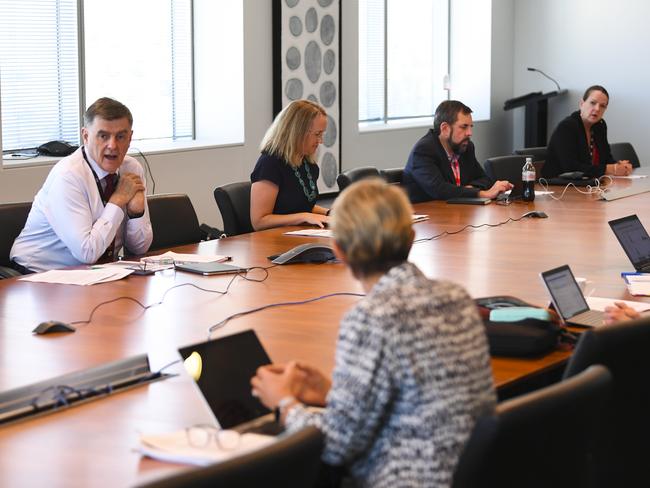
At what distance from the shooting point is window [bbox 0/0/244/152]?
670cm

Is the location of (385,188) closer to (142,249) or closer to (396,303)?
(396,303)

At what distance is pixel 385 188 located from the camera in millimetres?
1883

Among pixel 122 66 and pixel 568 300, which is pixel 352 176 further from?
pixel 568 300

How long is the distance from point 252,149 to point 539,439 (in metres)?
6.62

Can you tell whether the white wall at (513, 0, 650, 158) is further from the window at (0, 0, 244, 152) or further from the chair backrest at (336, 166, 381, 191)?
the chair backrest at (336, 166, 381, 191)

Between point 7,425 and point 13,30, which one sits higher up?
point 13,30

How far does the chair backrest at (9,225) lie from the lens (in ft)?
13.9

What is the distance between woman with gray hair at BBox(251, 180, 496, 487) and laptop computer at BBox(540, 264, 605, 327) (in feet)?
3.53

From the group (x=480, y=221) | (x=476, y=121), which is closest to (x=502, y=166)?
(x=480, y=221)

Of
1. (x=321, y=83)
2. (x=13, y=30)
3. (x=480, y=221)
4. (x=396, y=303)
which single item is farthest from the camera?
(x=321, y=83)

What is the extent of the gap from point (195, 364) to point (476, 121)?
9.65 meters

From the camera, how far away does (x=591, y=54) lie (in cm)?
1130

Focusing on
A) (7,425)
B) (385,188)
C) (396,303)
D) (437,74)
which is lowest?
(7,425)

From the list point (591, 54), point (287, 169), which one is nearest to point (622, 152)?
point (591, 54)
